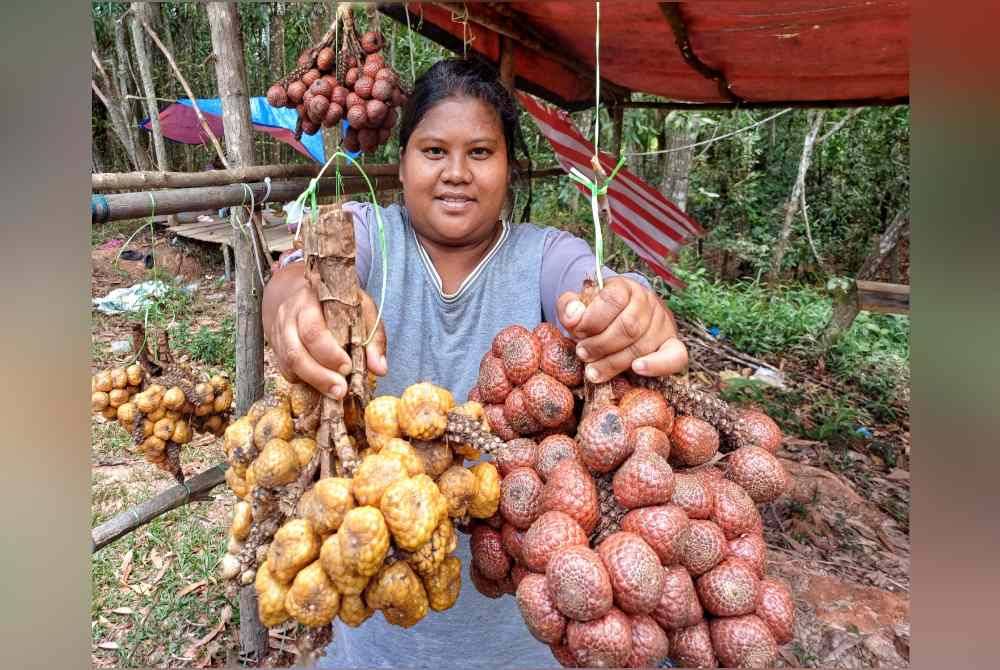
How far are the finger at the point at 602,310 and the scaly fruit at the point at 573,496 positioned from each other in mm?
315

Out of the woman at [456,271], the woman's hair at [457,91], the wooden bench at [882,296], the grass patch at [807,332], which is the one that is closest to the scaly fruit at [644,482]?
the woman at [456,271]

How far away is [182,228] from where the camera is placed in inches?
468

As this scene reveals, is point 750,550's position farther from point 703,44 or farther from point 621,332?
point 703,44

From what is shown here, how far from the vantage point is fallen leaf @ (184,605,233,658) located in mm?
3904

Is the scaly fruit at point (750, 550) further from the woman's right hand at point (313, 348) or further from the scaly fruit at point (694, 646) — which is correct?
the woman's right hand at point (313, 348)

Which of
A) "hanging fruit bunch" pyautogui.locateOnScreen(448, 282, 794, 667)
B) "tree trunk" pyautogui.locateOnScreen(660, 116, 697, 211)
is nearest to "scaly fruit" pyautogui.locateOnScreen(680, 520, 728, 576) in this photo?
"hanging fruit bunch" pyautogui.locateOnScreen(448, 282, 794, 667)

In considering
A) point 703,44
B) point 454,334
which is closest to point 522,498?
point 454,334

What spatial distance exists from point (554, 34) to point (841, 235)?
37.4 ft

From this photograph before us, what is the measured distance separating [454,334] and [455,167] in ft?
2.06

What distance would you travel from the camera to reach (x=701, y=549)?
1.30 meters

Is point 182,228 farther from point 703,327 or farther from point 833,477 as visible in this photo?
point 833,477

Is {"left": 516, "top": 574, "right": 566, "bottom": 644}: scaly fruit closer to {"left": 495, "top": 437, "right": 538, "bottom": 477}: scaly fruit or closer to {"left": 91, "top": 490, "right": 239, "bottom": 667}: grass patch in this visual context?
{"left": 495, "top": 437, "right": 538, "bottom": 477}: scaly fruit

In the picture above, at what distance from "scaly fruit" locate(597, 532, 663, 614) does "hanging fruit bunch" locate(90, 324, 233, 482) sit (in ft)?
7.25
